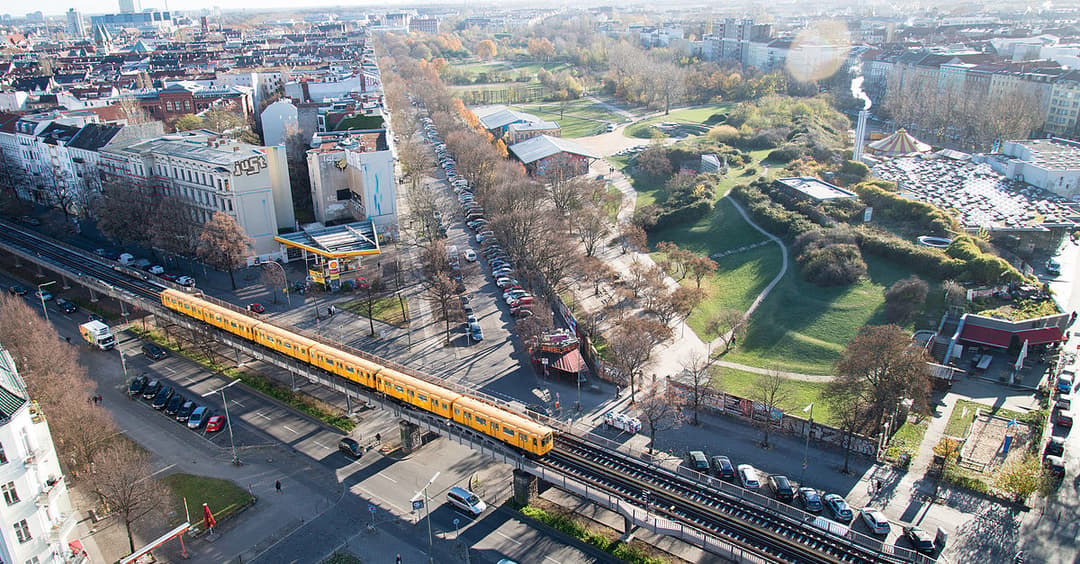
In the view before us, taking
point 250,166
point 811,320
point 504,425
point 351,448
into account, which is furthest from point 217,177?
point 811,320

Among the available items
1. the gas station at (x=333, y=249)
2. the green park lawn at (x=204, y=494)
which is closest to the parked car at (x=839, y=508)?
the green park lawn at (x=204, y=494)

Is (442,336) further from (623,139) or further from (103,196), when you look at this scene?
(623,139)

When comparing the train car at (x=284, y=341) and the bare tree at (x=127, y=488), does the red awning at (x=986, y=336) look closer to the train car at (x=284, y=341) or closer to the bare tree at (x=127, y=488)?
the train car at (x=284, y=341)

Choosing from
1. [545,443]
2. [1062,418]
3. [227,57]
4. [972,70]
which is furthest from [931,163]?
[227,57]

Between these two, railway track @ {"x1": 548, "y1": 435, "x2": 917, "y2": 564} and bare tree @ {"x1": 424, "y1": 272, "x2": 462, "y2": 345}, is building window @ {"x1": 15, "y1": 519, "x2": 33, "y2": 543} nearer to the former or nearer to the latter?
railway track @ {"x1": 548, "y1": 435, "x2": 917, "y2": 564}

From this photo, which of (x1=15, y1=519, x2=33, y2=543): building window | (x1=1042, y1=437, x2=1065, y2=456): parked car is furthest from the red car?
(x1=1042, y1=437, x2=1065, y2=456): parked car

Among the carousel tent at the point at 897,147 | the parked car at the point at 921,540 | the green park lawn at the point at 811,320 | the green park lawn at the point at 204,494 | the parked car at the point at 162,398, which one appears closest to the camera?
the parked car at the point at 921,540
